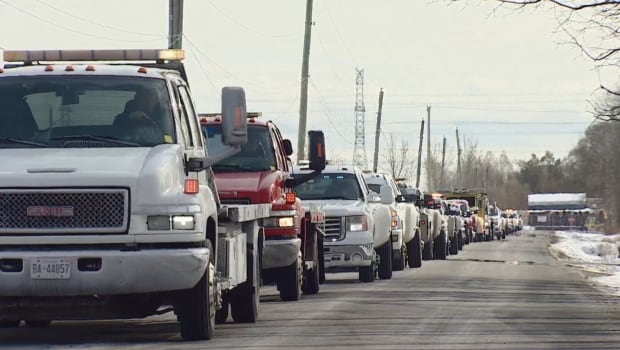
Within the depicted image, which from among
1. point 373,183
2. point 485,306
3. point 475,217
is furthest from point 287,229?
point 475,217

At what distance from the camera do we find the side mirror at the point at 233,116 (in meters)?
11.5

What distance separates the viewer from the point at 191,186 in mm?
11484

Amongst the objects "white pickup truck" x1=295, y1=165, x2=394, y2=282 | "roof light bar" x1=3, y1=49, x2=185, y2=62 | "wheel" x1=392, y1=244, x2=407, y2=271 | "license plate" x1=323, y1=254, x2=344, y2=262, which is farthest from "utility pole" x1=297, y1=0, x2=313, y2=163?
"roof light bar" x1=3, y1=49, x2=185, y2=62

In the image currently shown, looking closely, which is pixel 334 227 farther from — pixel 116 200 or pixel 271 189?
pixel 116 200

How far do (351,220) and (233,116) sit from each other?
11274 millimetres

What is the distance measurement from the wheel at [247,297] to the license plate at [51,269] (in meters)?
3.33

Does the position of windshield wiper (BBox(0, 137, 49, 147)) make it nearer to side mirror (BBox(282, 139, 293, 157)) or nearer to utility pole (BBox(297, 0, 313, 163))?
side mirror (BBox(282, 139, 293, 157))

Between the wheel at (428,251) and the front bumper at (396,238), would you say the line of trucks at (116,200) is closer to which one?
the front bumper at (396,238)

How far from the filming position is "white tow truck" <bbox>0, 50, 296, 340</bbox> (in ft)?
36.1

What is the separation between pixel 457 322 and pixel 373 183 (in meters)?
14.7

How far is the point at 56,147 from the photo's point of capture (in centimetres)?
1181

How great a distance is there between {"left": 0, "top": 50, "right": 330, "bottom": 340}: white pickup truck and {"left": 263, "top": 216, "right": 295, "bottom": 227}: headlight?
3.35m

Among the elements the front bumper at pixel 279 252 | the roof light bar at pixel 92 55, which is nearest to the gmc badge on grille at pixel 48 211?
the roof light bar at pixel 92 55

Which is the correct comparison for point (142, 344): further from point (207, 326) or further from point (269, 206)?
point (269, 206)
